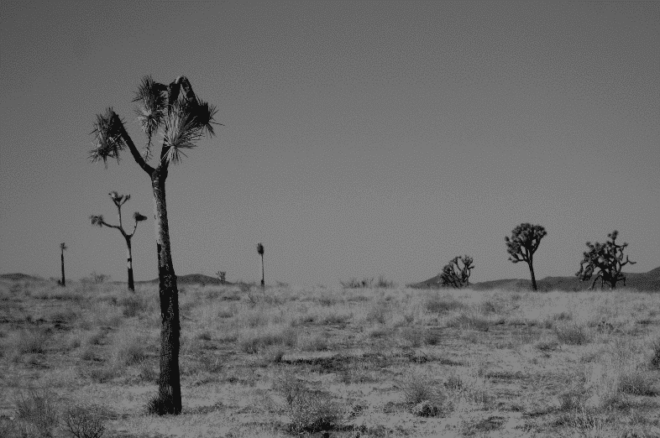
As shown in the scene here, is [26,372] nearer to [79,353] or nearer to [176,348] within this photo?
[79,353]

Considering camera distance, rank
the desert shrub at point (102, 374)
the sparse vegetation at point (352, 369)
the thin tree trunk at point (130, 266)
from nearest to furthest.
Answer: the sparse vegetation at point (352, 369) < the desert shrub at point (102, 374) < the thin tree trunk at point (130, 266)

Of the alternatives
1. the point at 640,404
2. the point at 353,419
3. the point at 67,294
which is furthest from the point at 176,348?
the point at 67,294

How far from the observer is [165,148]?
27.7 feet

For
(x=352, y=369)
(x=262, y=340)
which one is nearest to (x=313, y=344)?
(x=262, y=340)

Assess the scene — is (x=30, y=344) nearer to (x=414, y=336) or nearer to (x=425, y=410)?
(x=414, y=336)

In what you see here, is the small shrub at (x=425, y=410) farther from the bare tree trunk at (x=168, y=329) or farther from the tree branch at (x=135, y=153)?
the tree branch at (x=135, y=153)

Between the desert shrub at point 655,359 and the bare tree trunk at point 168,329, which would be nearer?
the bare tree trunk at point 168,329

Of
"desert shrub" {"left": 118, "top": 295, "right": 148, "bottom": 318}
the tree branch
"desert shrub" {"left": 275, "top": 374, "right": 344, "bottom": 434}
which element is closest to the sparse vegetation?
"desert shrub" {"left": 275, "top": 374, "right": 344, "bottom": 434}

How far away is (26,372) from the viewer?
12211mm

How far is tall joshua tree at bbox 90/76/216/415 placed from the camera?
812 cm

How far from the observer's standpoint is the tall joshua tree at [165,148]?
8125 millimetres

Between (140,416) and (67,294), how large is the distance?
86.8ft

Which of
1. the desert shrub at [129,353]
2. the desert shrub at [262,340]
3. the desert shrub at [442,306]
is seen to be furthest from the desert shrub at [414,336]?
the desert shrub at [129,353]

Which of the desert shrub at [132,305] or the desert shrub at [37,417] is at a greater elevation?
the desert shrub at [132,305]
